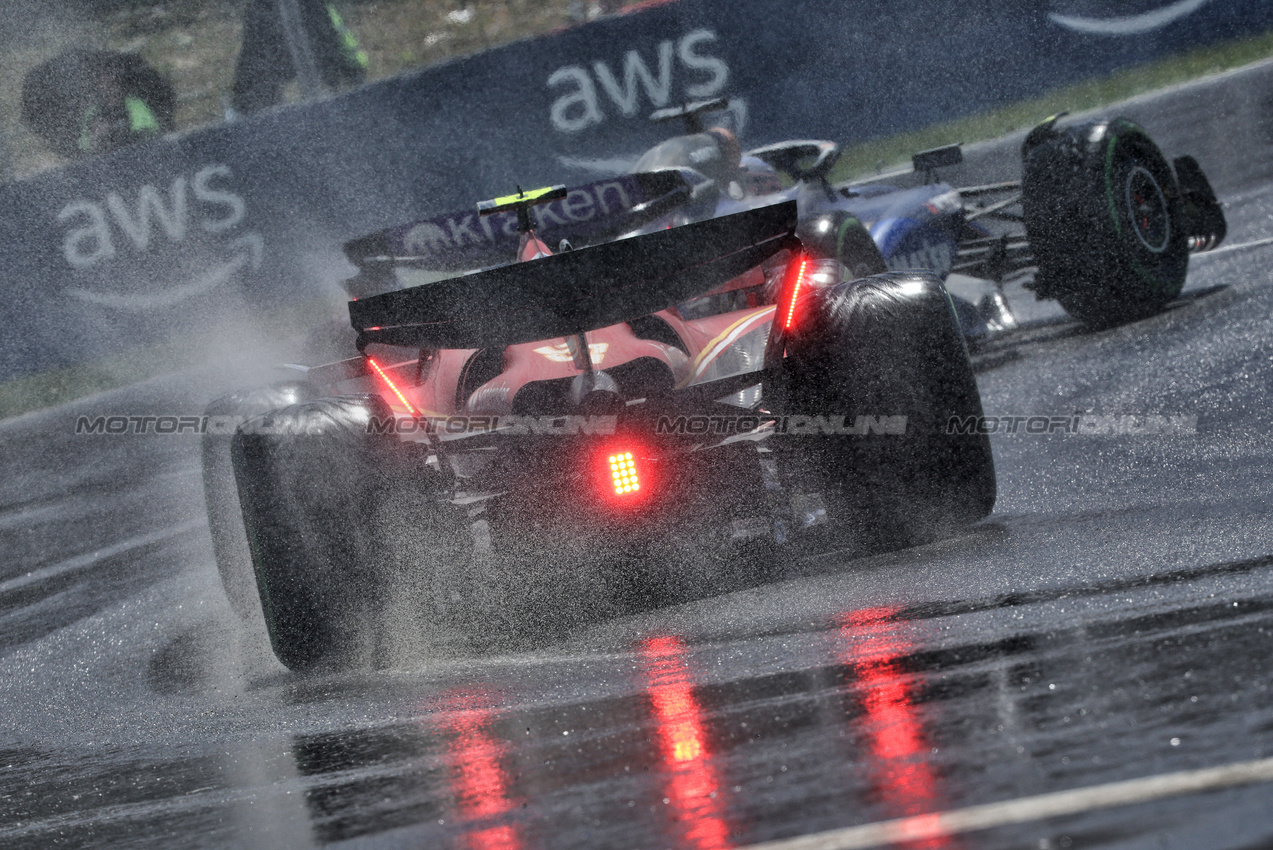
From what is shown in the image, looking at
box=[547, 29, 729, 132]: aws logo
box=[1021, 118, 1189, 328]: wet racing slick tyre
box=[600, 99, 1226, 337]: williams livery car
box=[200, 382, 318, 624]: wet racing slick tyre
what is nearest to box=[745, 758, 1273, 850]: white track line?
box=[200, 382, 318, 624]: wet racing slick tyre

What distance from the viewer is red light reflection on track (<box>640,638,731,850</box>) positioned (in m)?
2.54

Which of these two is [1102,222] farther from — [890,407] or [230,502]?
[230,502]

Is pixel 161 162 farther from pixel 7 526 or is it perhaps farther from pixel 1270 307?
pixel 1270 307

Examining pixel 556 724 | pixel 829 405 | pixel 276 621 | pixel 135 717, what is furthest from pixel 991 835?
pixel 135 717

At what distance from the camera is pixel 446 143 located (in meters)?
13.2

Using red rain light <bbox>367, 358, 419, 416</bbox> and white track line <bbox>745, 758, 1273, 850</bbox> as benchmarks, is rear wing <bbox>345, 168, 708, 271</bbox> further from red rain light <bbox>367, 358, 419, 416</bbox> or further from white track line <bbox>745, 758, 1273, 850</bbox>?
white track line <bbox>745, 758, 1273, 850</bbox>

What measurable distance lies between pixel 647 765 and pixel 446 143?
10879 mm

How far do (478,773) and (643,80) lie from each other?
10651mm

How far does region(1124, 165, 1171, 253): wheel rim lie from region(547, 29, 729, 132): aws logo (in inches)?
235

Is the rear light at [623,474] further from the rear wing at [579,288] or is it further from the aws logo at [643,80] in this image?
the aws logo at [643,80]

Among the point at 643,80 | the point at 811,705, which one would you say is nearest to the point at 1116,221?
the point at 811,705

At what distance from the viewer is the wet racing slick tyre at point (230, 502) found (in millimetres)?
5773

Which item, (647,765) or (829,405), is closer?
(647,765)

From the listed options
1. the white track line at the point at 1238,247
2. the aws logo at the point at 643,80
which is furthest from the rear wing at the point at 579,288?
the aws logo at the point at 643,80
